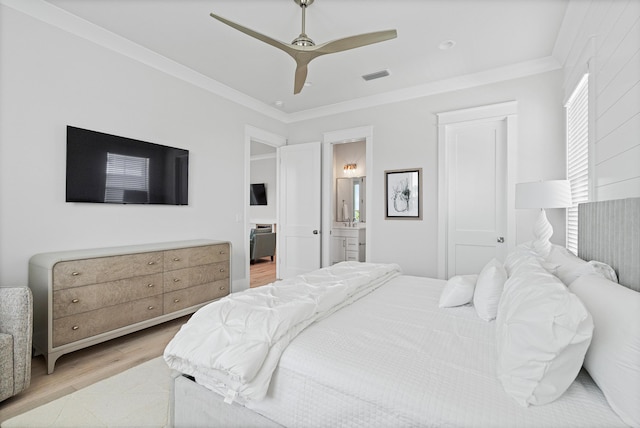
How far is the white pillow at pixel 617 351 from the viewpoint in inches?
33.0

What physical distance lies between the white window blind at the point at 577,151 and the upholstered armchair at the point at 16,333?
3.91 metres

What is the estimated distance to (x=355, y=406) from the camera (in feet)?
3.57

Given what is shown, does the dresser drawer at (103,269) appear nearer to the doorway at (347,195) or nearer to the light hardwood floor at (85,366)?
the light hardwood floor at (85,366)

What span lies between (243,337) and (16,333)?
1.66m

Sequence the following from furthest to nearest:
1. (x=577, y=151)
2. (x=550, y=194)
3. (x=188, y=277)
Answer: (x=188, y=277) < (x=577, y=151) < (x=550, y=194)

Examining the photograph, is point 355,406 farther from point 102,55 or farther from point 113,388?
point 102,55

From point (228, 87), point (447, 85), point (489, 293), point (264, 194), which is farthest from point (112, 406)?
point (264, 194)

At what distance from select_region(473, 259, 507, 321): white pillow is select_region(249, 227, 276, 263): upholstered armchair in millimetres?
5290

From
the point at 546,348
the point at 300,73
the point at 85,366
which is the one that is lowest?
the point at 85,366

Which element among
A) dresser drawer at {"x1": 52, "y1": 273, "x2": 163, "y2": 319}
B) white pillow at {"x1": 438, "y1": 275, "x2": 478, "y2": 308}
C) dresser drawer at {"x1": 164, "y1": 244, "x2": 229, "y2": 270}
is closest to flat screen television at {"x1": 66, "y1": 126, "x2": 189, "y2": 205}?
dresser drawer at {"x1": 164, "y1": 244, "x2": 229, "y2": 270}

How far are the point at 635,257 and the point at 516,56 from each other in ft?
9.18

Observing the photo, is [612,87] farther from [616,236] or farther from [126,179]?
[126,179]

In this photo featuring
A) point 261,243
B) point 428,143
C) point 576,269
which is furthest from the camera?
point 261,243

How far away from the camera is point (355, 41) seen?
215 cm
